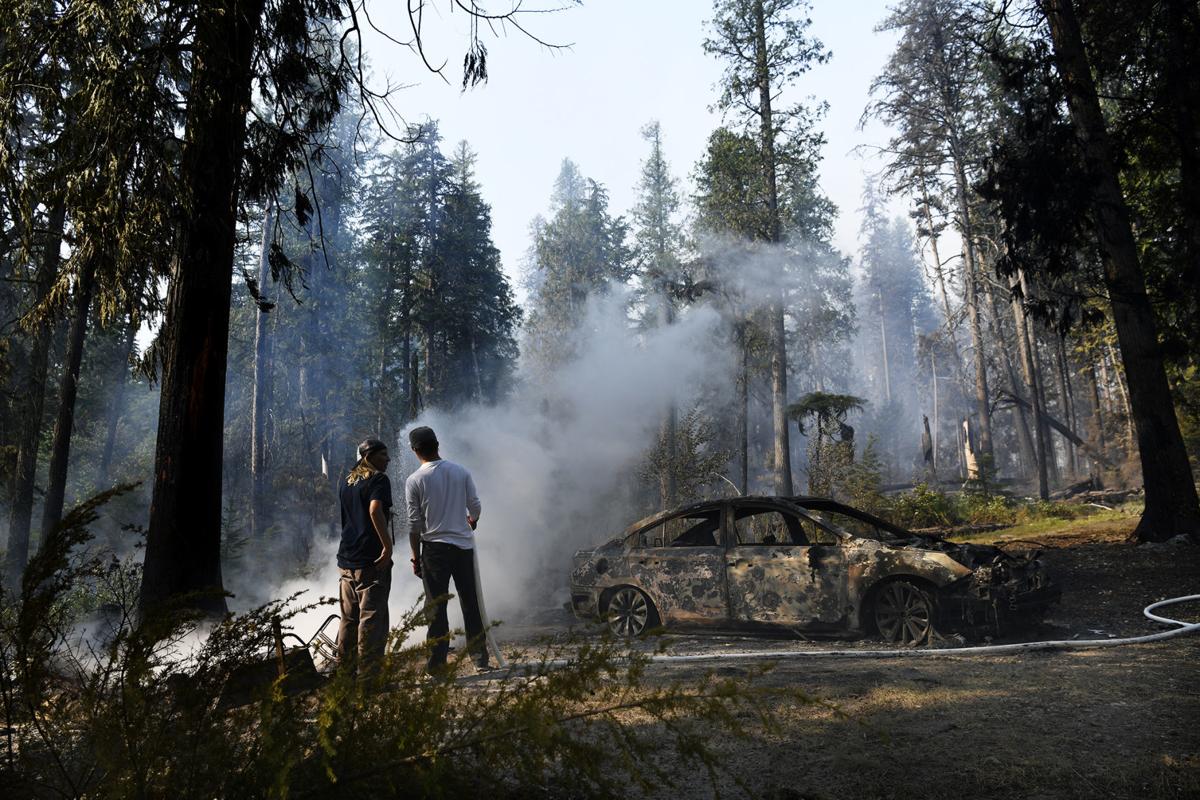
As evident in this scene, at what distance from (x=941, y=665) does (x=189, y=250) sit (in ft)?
21.3

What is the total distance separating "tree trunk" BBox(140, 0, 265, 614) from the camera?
5.68 m

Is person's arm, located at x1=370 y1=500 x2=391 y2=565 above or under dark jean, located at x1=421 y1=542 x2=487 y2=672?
above

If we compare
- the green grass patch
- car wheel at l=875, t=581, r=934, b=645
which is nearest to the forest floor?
car wheel at l=875, t=581, r=934, b=645

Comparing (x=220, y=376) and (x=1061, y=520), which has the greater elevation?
(x=220, y=376)

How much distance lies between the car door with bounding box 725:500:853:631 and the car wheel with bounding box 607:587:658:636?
99 cm

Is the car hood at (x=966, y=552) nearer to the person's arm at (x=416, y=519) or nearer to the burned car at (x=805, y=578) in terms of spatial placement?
the burned car at (x=805, y=578)

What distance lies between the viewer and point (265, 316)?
29688mm

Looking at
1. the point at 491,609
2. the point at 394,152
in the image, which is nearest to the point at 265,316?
the point at 394,152

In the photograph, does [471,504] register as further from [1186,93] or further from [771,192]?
[771,192]

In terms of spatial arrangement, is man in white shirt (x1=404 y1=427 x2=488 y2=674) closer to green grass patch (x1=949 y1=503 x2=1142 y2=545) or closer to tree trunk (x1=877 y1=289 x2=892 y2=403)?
green grass patch (x1=949 y1=503 x2=1142 y2=545)

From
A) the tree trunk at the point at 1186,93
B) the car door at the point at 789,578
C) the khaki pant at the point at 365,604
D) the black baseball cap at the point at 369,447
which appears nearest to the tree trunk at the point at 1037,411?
the tree trunk at the point at 1186,93

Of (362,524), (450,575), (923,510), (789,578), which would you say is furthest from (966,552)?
(923,510)

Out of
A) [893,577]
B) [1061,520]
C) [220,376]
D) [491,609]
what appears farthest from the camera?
[1061,520]

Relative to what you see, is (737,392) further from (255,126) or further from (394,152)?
(255,126)
